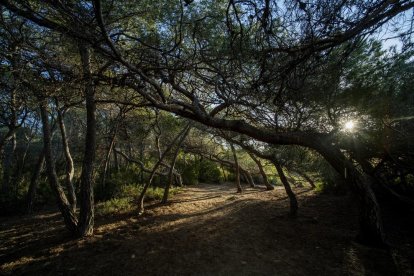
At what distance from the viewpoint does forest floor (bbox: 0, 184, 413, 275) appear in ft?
14.4

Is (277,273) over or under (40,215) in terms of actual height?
under

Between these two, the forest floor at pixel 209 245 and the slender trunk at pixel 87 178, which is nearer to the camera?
the forest floor at pixel 209 245

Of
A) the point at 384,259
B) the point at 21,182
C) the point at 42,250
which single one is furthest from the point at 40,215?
the point at 384,259

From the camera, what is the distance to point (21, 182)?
39.8 feet

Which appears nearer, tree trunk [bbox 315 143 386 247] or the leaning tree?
the leaning tree

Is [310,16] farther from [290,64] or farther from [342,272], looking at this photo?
[342,272]

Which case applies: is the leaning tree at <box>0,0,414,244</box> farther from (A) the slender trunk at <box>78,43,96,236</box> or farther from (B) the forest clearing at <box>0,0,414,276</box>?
(A) the slender trunk at <box>78,43,96,236</box>

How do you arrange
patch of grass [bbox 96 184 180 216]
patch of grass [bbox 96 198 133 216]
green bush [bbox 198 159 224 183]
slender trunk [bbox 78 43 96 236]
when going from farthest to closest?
green bush [bbox 198 159 224 183] < patch of grass [bbox 96 184 180 216] < patch of grass [bbox 96 198 133 216] < slender trunk [bbox 78 43 96 236]

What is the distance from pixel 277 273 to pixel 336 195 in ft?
20.9

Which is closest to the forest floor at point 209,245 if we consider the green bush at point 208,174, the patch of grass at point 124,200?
the patch of grass at point 124,200

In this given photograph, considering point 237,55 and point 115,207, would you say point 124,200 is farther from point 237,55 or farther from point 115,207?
point 237,55

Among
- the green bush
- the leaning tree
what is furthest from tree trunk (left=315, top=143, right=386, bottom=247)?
the green bush

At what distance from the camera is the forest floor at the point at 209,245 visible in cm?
440

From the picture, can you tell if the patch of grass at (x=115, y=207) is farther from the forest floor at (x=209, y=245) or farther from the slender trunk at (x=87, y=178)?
the slender trunk at (x=87, y=178)
